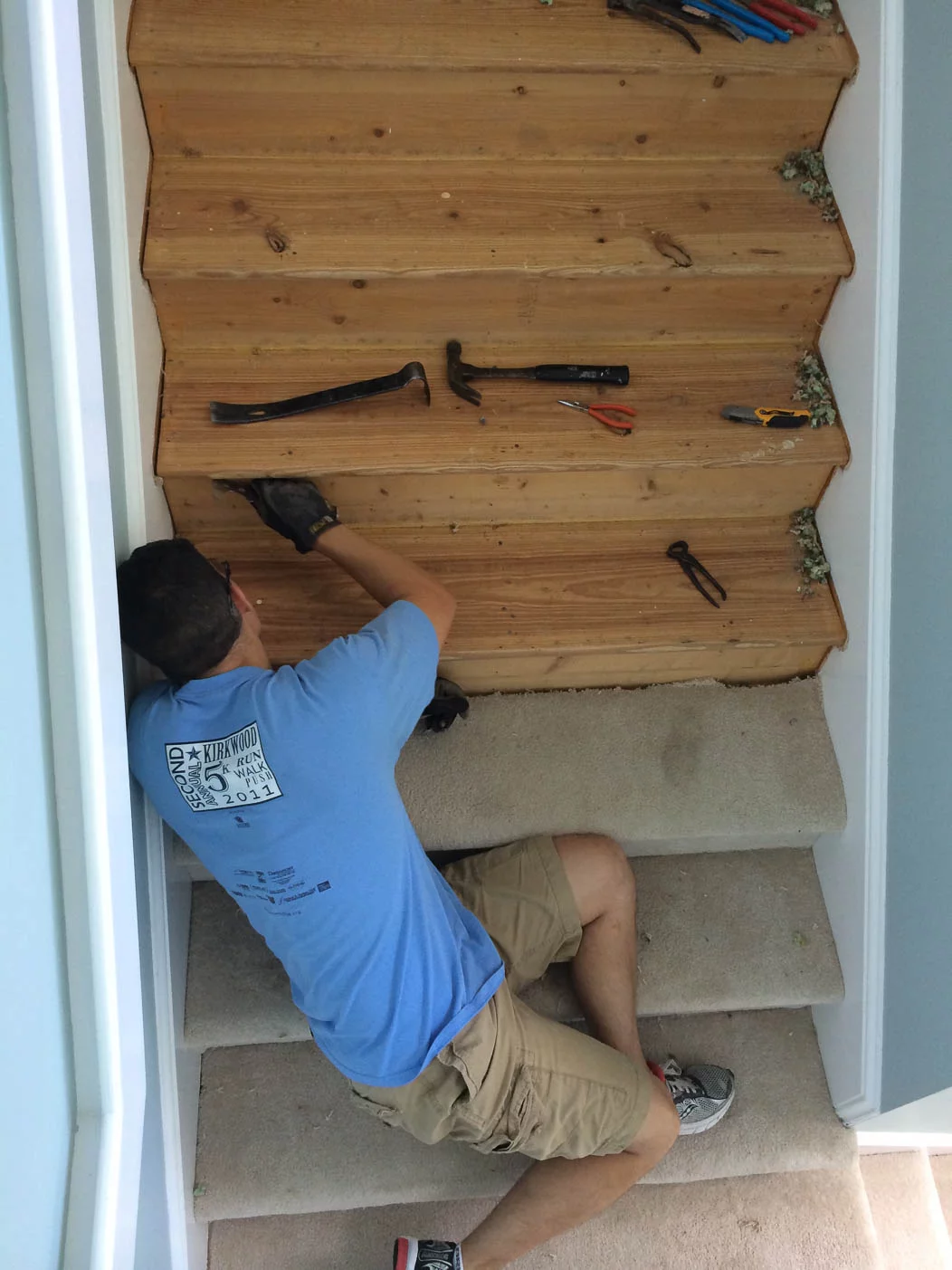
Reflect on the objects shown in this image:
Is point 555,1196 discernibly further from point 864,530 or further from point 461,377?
point 461,377

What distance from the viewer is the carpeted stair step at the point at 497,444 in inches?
67.9

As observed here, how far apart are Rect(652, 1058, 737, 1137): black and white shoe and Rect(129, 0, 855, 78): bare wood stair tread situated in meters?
1.79

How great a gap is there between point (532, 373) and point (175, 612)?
0.78m

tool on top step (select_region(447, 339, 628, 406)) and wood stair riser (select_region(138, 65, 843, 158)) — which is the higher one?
wood stair riser (select_region(138, 65, 843, 158))

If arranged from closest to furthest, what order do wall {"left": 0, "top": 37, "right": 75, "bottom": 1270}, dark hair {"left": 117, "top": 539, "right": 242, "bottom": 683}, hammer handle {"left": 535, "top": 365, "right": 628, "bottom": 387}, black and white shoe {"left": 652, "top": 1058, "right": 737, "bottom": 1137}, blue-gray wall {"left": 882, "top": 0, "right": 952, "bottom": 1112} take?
wall {"left": 0, "top": 37, "right": 75, "bottom": 1270}, dark hair {"left": 117, "top": 539, "right": 242, "bottom": 683}, blue-gray wall {"left": 882, "top": 0, "right": 952, "bottom": 1112}, hammer handle {"left": 535, "top": 365, "right": 628, "bottom": 387}, black and white shoe {"left": 652, "top": 1058, "right": 737, "bottom": 1137}

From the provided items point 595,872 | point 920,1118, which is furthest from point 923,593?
point 920,1118

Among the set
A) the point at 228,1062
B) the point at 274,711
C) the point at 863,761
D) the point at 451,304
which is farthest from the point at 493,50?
the point at 228,1062

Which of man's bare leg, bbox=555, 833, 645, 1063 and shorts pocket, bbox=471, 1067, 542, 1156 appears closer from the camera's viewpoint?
shorts pocket, bbox=471, 1067, 542, 1156

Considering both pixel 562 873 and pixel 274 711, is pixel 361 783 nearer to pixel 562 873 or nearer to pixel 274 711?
pixel 274 711

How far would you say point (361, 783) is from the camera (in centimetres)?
150

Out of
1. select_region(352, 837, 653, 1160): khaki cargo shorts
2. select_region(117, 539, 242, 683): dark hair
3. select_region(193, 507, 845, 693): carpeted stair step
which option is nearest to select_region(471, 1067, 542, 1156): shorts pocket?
select_region(352, 837, 653, 1160): khaki cargo shorts

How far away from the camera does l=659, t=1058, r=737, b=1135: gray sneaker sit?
1.92m

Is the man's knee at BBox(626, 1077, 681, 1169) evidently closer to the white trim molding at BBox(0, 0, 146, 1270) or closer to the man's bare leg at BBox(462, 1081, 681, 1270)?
the man's bare leg at BBox(462, 1081, 681, 1270)

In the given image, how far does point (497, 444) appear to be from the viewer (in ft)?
5.82
